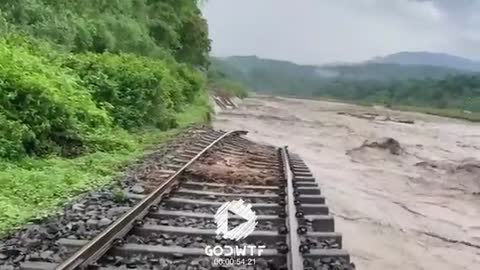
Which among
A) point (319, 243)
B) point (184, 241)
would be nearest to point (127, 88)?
point (184, 241)

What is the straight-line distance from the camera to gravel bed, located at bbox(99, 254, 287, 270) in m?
4.64

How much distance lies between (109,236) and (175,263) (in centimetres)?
64

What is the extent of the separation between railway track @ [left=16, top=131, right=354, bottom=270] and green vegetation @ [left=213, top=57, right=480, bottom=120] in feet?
135

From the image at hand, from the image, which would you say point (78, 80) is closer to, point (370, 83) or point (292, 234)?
point (292, 234)

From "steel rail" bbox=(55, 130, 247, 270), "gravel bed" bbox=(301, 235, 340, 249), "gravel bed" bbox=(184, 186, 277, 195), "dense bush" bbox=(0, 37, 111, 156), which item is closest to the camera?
"steel rail" bbox=(55, 130, 247, 270)

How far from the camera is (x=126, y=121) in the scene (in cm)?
1355

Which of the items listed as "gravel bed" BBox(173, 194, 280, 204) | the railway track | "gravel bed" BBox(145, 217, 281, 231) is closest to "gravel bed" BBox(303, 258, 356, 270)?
the railway track

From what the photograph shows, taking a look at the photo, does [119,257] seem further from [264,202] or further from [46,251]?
[264,202]

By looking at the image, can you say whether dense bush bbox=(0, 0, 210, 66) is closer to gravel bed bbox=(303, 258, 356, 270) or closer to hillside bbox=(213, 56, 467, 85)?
gravel bed bbox=(303, 258, 356, 270)

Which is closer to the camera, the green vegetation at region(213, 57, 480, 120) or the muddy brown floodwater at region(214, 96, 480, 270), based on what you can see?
the muddy brown floodwater at region(214, 96, 480, 270)

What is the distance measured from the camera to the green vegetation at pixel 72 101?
784cm

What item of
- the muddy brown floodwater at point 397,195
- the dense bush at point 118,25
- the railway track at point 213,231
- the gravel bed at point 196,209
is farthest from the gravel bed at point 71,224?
the dense bush at point 118,25

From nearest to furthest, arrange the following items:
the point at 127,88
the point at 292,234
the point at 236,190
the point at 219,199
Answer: the point at 292,234, the point at 219,199, the point at 236,190, the point at 127,88

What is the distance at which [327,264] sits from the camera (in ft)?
15.6
